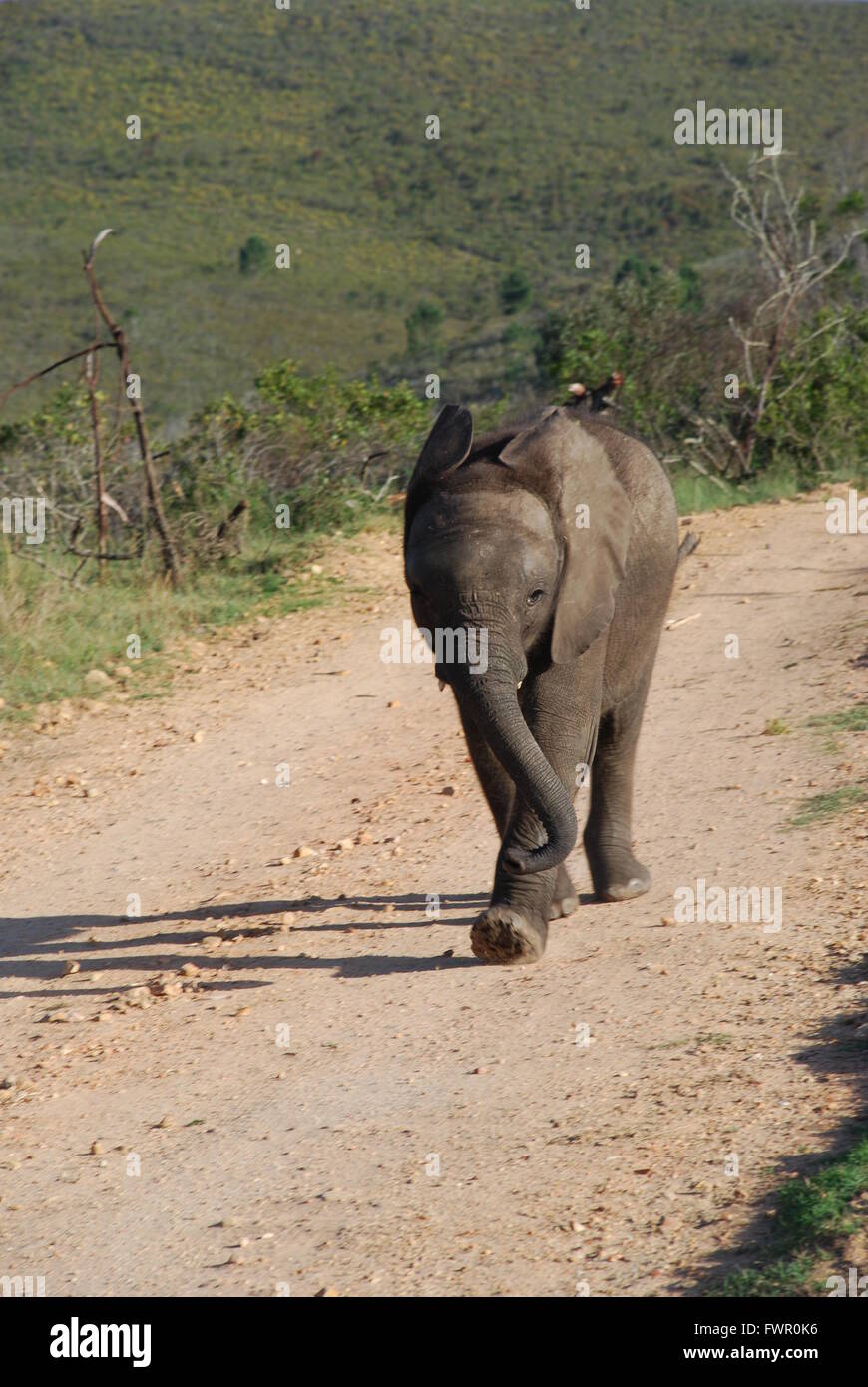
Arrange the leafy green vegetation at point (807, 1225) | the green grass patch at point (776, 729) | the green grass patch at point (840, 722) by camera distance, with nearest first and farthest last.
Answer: the leafy green vegetation at point (807, 1225) < the green grass patch at point (840, 722) < the green grass patch at point (776, 729)

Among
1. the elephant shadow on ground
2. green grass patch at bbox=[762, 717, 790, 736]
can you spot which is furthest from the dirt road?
green grass patch at bbox=[762, 717, 790, 736]

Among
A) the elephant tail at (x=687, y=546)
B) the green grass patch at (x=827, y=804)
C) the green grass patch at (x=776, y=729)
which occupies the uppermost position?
the elephant tail at (x=687, y=546)

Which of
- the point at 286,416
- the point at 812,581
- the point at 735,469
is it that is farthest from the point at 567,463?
the point at 735,469

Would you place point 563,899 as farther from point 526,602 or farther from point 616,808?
point 526,602

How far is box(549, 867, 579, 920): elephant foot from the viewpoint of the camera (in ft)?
20.6

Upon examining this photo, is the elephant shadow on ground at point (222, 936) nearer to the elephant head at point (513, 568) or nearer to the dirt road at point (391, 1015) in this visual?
the dirt road at point (391, 1015)

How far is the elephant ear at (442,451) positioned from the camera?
17.7ft

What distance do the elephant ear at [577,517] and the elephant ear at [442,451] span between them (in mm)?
169

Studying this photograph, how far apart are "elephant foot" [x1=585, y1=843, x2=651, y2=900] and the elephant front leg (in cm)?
74

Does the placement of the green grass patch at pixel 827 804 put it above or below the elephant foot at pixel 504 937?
above

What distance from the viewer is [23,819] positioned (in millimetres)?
8375

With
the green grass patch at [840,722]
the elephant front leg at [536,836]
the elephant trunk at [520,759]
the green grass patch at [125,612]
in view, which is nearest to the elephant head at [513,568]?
the elephant trunk at [520,759]

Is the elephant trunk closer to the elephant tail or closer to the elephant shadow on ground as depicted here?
the elephant shadow on ground

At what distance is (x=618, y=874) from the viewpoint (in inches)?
257
